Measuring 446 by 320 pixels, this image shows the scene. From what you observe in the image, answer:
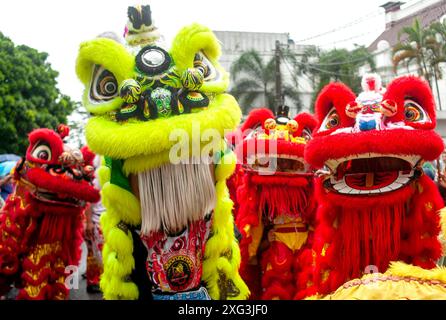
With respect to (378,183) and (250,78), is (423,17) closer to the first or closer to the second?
(250,78)

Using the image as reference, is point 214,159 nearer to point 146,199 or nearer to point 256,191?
point 146,199

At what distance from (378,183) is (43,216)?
8.64 feet

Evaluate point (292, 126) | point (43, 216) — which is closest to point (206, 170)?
point (292, 126)

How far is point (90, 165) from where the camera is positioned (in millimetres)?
4512

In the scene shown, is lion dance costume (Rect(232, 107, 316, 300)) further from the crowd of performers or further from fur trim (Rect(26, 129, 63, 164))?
fur trim (Rect(26, 129, 63, 164))

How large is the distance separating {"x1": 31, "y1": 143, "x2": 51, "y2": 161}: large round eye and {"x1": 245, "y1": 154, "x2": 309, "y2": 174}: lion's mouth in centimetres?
156

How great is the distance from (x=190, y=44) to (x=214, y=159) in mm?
557

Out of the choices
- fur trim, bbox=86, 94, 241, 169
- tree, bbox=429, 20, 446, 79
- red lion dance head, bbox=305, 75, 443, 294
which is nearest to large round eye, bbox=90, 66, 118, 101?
fur trim, bbox=86, 94, 241, 169

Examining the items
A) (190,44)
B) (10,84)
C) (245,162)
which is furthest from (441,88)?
(190,44)

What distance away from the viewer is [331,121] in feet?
10.1

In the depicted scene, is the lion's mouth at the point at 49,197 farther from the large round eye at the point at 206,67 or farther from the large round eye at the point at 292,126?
the large round eye at the point at 206,67

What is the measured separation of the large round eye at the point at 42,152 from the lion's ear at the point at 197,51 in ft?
6.59

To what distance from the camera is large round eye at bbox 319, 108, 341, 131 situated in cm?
307

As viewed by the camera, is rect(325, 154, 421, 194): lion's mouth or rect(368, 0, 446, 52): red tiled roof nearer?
rect(325, 154, 421, 194): lion's mouth
